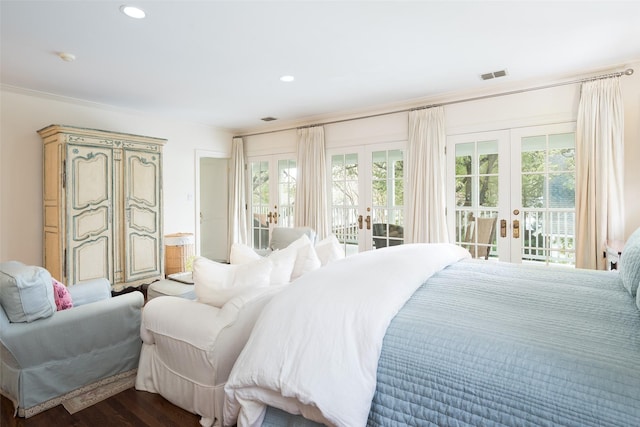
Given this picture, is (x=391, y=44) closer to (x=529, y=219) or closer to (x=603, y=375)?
A: (x=529, y=219)

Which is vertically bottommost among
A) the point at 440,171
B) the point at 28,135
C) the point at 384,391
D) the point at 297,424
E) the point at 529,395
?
the point at 297,424

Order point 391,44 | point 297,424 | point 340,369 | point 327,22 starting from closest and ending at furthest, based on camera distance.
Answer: point 340,369, point 297,424, point 327,22, point 391,44

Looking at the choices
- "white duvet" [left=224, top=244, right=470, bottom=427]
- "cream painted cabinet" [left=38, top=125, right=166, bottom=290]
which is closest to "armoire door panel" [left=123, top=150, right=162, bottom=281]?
"cream painted cabinet" [left=38, top=125, right=166, bottom=290]

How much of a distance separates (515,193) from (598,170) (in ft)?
2.47

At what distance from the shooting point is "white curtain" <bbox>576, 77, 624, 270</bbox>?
3242mm

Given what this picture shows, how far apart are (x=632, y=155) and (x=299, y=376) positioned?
12.6 feet

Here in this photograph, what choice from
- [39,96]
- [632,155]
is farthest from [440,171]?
[39,96]

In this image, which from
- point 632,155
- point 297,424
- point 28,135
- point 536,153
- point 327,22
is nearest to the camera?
point 297,424

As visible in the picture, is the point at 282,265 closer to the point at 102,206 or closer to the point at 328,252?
the point at 328,252

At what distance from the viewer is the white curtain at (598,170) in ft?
10.6

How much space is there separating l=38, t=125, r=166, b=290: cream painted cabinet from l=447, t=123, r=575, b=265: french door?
12.8ft

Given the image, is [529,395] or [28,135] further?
[28,135]

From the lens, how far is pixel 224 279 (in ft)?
6.44

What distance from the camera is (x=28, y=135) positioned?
405 cm
